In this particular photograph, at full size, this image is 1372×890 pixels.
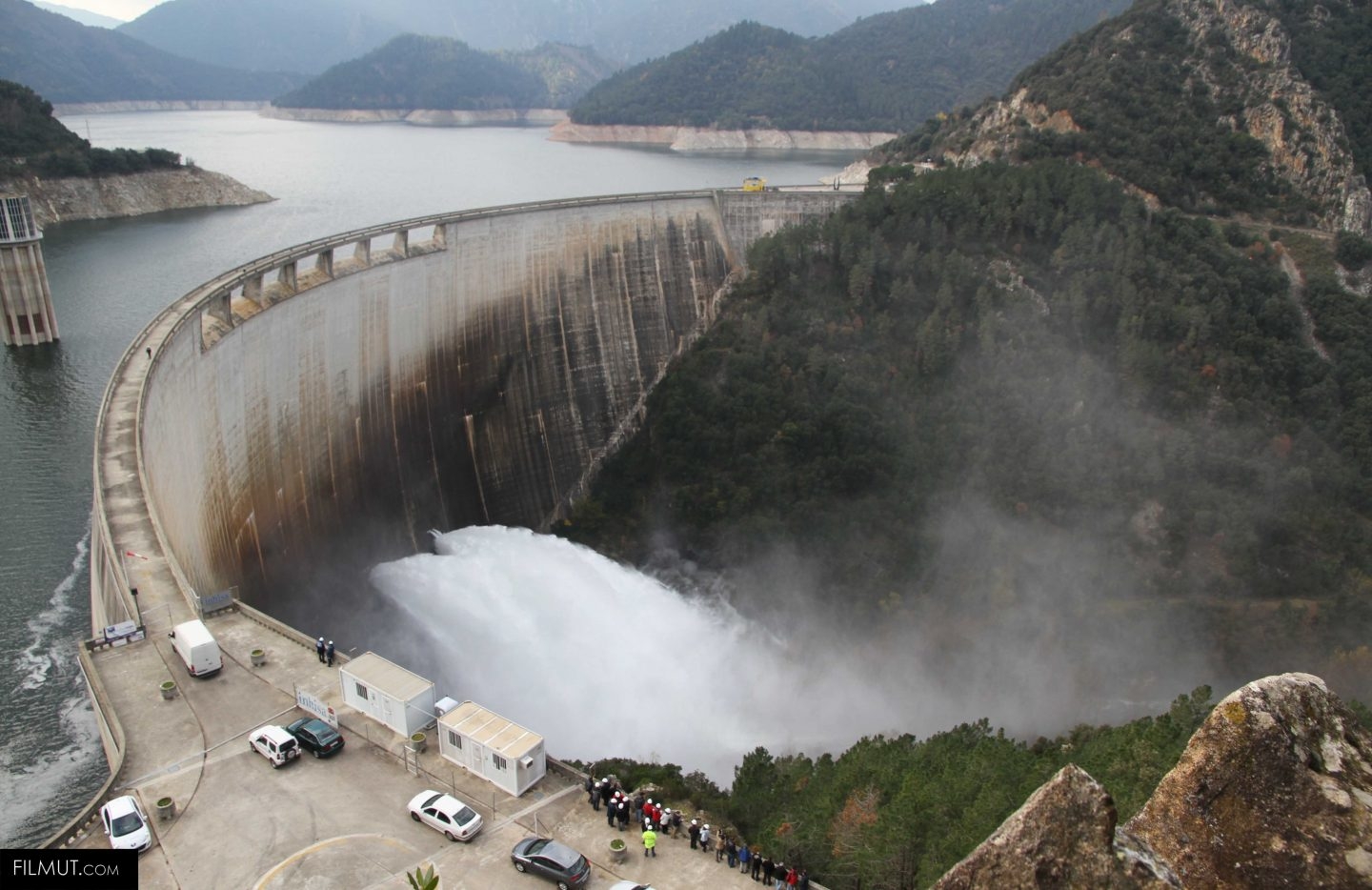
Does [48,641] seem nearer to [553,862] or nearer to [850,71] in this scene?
[553,862]

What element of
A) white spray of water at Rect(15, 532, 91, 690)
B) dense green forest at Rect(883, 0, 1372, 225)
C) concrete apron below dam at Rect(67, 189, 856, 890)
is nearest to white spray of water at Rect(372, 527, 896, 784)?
white spray of water at Rect(15, 532, 91, 690)

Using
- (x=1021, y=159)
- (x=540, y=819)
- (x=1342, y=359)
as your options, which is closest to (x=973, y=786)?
(x=540, y=819)

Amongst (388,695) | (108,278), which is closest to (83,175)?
(108,278)

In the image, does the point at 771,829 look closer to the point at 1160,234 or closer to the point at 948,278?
the point at 948,278

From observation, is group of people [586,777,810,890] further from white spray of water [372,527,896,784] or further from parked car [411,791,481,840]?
white spray of water [372,527,896,784]

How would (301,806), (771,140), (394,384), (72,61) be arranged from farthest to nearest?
(72,61) < (771,140) < (394,384) < (301,806)
